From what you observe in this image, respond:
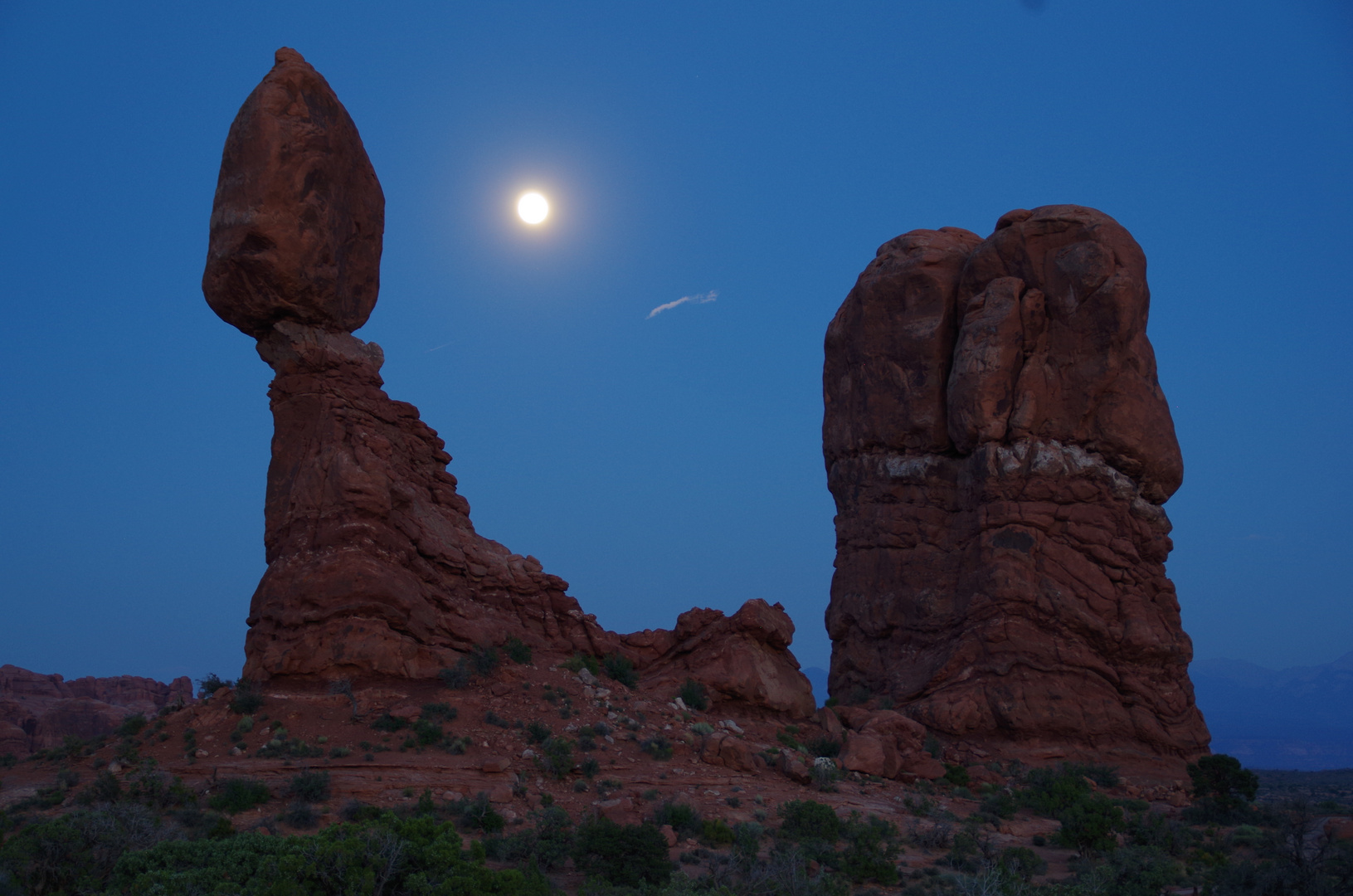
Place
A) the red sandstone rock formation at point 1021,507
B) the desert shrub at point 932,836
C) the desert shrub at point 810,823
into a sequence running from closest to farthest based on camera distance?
the desert shrub at point 810,823
the desert shrub at point 932,836
the red sandstone rock formation at point 1021,507

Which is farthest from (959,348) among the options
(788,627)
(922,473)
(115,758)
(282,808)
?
(115,758)

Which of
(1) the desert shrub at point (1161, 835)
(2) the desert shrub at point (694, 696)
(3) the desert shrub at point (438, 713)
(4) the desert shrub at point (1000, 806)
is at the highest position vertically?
(2) the desert shrub at point (694, 696)

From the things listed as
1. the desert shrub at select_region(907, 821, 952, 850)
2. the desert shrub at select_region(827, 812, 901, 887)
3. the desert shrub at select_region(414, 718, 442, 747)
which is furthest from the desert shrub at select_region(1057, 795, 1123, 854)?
the desert shrub at select_region(414, 718, 442, 747)

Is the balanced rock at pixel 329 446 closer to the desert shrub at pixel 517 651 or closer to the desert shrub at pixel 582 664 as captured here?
the desert shrub at pixel 517 651

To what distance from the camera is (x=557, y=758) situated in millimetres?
18766

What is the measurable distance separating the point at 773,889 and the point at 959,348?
21.9 metres

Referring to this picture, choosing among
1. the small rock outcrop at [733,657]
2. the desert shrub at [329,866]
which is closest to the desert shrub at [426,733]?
the small rock outcrop at [733,657]

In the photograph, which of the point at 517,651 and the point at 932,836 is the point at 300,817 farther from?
the point at 932,836

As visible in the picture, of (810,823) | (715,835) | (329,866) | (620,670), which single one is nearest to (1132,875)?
(810,823)

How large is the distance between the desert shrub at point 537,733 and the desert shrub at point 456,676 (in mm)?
2235

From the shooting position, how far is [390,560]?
22.0 metres

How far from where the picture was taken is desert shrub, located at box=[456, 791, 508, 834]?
50.7 ft

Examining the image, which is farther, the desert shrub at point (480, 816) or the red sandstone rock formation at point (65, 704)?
the red sandstone rock formation at point (65, 704)

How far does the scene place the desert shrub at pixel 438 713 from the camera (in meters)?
19.9
